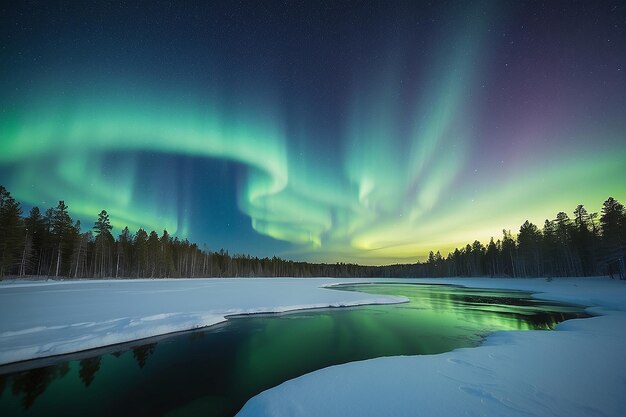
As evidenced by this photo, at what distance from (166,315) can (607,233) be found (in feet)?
222

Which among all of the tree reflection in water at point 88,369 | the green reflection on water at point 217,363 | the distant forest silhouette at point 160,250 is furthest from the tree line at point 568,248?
the tree reflection in water at point 88,369

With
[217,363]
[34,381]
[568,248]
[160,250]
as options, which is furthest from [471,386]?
[160,250]

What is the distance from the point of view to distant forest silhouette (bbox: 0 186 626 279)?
145 feet

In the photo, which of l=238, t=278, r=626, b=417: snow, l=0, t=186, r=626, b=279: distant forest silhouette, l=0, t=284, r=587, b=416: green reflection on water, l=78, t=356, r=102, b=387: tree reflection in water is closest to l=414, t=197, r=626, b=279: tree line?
l=0, t=186, r=626, b=279: distant forest silhouette

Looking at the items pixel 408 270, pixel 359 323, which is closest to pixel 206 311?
pixel 359 323

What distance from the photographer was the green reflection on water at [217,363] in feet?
23.0

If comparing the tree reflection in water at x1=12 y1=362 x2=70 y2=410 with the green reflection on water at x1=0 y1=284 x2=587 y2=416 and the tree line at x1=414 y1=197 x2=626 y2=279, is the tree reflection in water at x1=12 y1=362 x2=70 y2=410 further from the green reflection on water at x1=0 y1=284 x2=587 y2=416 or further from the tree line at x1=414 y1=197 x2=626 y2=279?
the tree line at x1=414 y1=197 x2=626 y2=279

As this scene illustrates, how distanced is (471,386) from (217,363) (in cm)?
833

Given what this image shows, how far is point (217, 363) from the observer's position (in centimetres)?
1005

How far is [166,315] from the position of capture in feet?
52.9

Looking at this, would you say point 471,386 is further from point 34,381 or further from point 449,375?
point 34,381

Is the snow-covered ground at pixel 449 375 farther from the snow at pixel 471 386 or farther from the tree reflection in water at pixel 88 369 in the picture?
the tree reflection in water at pixel 88 369

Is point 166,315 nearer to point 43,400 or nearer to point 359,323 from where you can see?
point 43,400

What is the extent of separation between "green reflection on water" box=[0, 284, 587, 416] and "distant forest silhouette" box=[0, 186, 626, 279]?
47053mm
